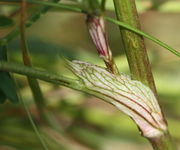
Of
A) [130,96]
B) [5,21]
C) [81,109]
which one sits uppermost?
[5,21]

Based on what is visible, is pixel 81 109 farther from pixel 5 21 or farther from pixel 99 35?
pixel 99 35

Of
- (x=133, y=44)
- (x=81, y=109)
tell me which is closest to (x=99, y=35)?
(x=133, y=44)

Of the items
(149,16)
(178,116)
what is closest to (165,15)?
(149,16)

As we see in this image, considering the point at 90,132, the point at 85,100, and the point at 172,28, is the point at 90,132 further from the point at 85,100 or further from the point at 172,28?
the point at 172,28

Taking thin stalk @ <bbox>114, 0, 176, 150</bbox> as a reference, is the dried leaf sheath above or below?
below

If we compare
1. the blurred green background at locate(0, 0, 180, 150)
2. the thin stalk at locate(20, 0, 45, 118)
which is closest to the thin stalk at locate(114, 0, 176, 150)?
the thin stalk at locate(20, 0, 45, 118)

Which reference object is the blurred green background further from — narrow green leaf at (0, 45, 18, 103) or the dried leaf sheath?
the dried leaf sheath

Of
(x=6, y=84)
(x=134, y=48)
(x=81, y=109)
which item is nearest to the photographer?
(x=134, y=48)
